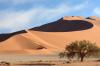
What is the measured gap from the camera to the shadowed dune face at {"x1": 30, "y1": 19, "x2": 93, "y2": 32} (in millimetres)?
155250

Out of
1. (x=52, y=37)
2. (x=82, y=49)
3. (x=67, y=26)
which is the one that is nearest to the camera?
(x=82, y=49)

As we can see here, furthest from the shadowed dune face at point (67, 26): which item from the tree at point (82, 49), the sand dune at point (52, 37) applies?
the tree at point (82, 49)

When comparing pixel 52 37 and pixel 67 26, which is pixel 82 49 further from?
pixel 67 26

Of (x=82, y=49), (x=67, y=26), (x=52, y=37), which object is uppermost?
(x=67, y=26)

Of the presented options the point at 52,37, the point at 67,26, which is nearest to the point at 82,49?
the point at 52,37

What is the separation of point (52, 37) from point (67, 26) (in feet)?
70.2

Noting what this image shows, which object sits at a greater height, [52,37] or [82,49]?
[52,37]

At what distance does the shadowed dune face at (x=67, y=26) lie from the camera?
15525 cm

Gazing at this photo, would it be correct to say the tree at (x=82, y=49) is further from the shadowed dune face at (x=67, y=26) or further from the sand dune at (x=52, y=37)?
the shadowed dune face at (x=67, y=26)

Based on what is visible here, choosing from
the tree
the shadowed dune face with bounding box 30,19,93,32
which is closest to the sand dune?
the shadowed dune face with bounding box 30,19,93,32

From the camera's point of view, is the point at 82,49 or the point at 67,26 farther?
the point at 67,26

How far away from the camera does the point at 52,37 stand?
456 feet

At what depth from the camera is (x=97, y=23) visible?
162 meters

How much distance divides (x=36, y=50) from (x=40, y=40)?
18.8m
